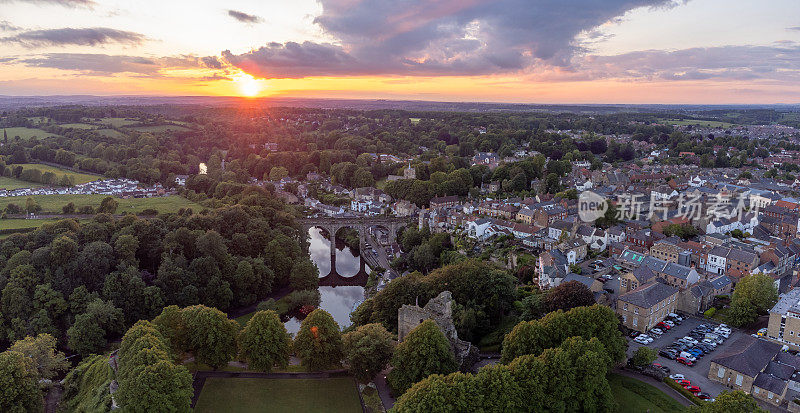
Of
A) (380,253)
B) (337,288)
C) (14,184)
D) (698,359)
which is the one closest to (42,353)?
(337,288)

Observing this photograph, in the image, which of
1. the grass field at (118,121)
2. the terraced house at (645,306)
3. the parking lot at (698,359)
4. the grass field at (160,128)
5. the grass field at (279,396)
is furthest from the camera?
the grass field at (118,121)

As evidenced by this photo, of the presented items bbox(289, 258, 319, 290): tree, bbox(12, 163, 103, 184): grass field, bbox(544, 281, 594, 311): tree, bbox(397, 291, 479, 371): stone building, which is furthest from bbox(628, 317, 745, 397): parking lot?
bbox(12, 163, 103, 184): grass field

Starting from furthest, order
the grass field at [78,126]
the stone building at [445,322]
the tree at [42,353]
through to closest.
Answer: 1. the grass field at [78,126]
2. the tree at [42,353]
3. the stone building at [445,322]

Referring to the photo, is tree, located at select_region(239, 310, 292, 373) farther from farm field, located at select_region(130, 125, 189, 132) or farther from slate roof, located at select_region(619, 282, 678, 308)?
farm field, located at select_region(130, 125, 189, 132)

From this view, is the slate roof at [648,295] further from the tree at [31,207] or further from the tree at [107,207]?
the tree at [31,207]

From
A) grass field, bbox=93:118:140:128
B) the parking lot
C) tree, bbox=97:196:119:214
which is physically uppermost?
grass field, bbox=93:118:140:128

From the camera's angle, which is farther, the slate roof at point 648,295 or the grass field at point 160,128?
the grass field at point 160,128

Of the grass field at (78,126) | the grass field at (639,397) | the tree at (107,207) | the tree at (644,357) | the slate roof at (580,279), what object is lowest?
the grass field at (639,397)

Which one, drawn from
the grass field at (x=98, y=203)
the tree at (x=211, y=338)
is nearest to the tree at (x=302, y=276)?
the tree at (x=211, y=338)
